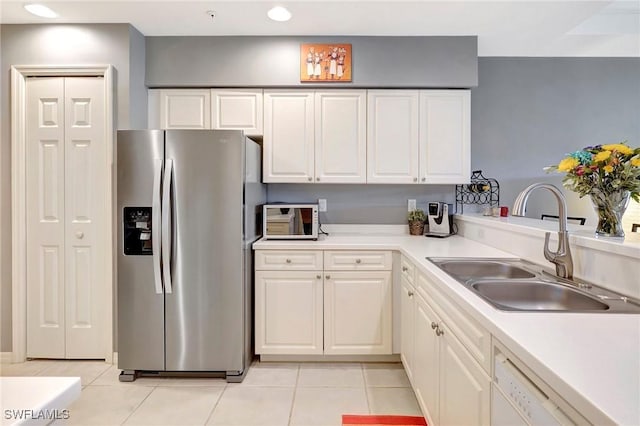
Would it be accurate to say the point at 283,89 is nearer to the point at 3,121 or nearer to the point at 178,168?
the point at 178,168

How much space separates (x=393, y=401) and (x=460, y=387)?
102cm

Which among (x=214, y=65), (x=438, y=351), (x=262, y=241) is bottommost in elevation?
(x=438, y=351)

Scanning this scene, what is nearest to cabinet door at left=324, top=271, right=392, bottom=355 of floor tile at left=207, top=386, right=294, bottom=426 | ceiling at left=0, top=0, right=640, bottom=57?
floor tile at left=207, top=386, right=294, bottom=426

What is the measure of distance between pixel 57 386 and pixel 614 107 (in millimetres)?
4551

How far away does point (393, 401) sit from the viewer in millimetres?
2162

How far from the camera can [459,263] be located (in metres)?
1.98

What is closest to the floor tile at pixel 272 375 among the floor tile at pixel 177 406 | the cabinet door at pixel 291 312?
the cabinet door at pixel 291 312

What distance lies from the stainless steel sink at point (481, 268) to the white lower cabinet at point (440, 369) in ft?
0.62

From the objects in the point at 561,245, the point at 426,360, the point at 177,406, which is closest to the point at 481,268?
the point at 561,245

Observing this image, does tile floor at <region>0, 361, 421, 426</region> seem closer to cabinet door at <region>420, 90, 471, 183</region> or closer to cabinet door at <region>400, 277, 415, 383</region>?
cabinet door at <region>400, 277, 415, 383</region>

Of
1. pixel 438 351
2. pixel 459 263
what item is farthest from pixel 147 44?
pixel 438 351

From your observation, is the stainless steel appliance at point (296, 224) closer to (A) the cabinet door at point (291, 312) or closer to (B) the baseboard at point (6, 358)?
(A) the cabinet door at point (291, 312)

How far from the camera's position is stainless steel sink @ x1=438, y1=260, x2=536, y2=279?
1894mm

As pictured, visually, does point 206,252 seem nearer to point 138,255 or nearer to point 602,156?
point 138,255
